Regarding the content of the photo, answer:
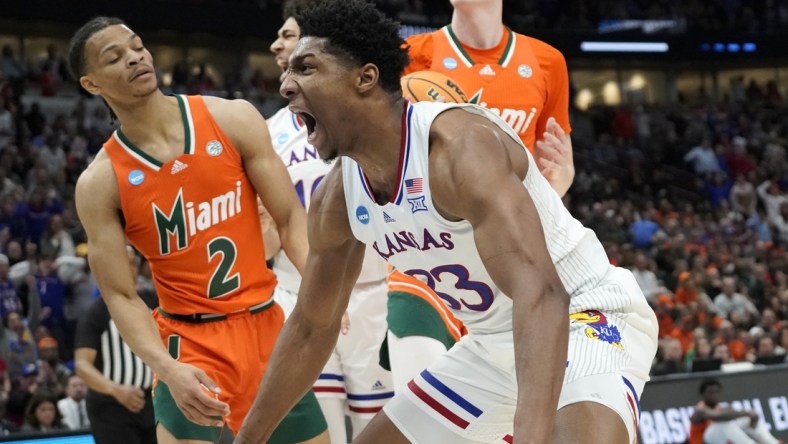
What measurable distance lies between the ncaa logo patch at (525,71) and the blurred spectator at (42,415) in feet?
18.6

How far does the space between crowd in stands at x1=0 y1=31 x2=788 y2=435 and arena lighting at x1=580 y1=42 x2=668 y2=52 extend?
4.62 ft

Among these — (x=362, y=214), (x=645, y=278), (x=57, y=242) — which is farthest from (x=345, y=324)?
(x=645, y=278)

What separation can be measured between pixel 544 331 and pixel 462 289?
689 mm

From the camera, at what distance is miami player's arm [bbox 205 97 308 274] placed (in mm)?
4742

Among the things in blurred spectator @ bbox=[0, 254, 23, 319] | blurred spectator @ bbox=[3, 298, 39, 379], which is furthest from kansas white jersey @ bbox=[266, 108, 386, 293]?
blurred spectator @ bbox=[0, 254, 23, 319]

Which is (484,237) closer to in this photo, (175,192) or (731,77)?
(175,192)

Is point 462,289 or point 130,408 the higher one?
point 462,289

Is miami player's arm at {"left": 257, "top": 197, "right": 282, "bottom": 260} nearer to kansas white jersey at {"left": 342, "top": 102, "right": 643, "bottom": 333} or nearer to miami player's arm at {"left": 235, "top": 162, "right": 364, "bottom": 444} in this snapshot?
miami player's arm at {"left": 235, "top": 162, "right": 364, "bottom": 444}

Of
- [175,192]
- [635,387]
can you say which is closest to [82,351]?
[175,192]

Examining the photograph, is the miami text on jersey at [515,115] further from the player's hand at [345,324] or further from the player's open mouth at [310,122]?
the player's open mouth at [310,122]

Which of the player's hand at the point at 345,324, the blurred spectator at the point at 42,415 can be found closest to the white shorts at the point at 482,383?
the player's hand at the point at 345,324

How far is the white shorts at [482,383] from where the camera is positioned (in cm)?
348

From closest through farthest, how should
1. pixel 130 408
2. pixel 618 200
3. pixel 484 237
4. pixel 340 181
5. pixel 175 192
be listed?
pixel 484 237 → pixel 340 181 → pixel 175 192 → pixel 130 408 → pixel 618 200

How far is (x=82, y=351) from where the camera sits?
303 inches
